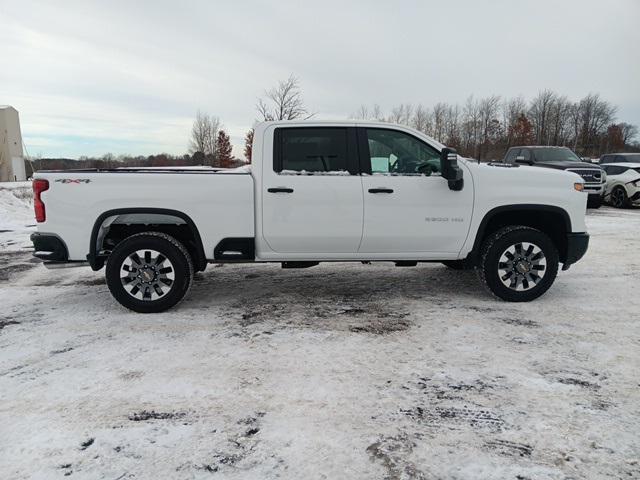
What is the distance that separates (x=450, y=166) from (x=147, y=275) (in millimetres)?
3361

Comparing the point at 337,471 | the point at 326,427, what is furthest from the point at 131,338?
the point at 337,471

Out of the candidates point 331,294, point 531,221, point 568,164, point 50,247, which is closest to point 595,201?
point 568,164

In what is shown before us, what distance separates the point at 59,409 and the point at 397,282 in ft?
13.6

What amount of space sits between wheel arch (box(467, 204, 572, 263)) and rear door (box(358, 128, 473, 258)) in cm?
22

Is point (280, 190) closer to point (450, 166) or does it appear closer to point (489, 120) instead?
point (450, 166)

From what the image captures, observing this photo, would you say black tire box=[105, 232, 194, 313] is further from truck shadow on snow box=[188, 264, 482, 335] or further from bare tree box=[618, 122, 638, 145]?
bare tree box=[618, 122, 638, 145]

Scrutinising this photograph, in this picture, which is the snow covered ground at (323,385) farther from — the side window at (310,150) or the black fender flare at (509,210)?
the side window at (310,150)

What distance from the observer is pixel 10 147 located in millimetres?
46062

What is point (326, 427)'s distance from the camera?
273cm

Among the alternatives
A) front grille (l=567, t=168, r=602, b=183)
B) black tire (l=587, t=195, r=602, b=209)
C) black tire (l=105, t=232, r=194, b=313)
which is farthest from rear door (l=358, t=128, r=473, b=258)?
black tire (l=587, t=195, r=602, b=209)

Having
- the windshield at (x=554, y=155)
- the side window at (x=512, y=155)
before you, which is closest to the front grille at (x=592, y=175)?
the windshield at (x=554, y=155)

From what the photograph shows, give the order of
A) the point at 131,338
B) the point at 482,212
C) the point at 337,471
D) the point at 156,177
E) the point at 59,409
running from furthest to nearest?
the point at 482,212 → the point at 156,177 → the point at 131,338 → the point at 59,409 → the point at 337,471

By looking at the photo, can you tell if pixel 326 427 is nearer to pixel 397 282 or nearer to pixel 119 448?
pixel 119 448

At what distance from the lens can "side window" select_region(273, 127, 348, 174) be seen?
15.8ft
